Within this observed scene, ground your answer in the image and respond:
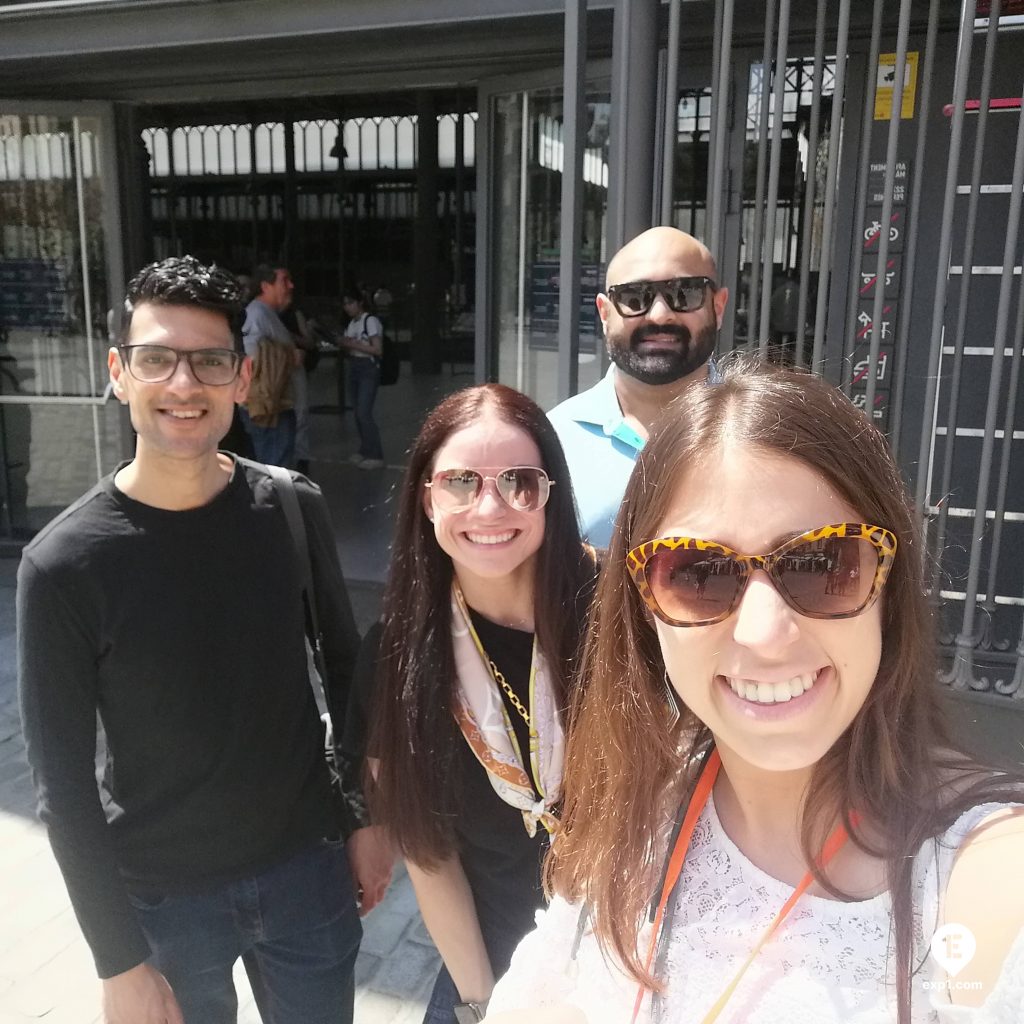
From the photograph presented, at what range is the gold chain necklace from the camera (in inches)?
66.4

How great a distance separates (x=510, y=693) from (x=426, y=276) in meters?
17.2

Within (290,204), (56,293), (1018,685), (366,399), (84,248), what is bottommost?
(1018,685)

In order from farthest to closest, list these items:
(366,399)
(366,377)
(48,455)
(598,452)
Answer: (366,399) → (366,377) → (48,455) → (598,452)

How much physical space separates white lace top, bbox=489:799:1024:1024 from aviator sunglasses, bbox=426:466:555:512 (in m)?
0.71

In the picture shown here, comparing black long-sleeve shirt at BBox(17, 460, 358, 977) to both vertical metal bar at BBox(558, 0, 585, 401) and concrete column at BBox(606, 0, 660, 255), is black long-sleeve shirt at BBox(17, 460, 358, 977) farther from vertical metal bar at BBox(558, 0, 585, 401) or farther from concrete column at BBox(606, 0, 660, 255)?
concrete column at BBox(606, 0, 660, 255)

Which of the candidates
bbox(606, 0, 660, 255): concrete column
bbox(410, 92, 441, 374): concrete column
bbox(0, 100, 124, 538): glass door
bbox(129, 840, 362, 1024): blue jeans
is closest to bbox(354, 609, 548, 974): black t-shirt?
bbox(129, 840, 362, 1024): blue jeans

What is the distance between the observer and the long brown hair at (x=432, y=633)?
5.53 ft

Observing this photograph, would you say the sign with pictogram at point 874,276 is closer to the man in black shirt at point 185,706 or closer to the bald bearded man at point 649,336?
the bald bearded man at point 649,336

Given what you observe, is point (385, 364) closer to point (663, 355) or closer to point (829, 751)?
point (663, 355)

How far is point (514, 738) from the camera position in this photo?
5.48 feet

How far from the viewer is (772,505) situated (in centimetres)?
99

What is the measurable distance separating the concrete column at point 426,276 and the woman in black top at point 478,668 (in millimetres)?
15957

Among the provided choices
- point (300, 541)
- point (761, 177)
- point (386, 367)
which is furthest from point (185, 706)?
point (386, 367)

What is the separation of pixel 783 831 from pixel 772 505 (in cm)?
37
